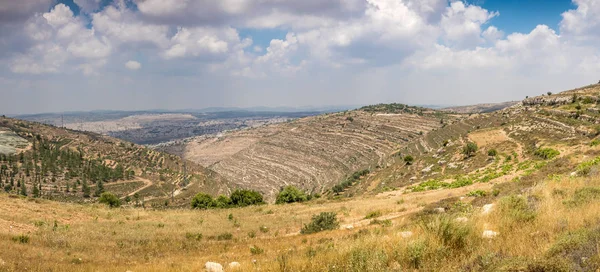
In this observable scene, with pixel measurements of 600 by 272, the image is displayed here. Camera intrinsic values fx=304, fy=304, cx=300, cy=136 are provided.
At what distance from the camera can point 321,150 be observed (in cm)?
13612

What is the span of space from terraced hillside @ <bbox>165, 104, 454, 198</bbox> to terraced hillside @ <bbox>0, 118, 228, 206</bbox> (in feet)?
79.1

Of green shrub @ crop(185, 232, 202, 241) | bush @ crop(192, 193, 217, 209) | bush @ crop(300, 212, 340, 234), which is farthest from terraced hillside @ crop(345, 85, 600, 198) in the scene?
green shrub @ crop(185, 232, 202, 241)

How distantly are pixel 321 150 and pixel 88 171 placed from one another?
85.8 metres

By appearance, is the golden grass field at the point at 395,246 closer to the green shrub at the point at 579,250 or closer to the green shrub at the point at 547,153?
the green shrub at the point at 579,250

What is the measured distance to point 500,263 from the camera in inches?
200

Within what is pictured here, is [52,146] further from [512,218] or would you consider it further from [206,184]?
[512,218]

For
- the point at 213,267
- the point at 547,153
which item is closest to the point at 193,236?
the point at 213,267

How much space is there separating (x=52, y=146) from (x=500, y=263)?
444ft

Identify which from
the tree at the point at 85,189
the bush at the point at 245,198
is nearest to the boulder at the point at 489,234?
the bush at the point at 245,198

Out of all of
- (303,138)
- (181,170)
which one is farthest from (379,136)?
(181,170)

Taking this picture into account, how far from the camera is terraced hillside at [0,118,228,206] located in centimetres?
7688

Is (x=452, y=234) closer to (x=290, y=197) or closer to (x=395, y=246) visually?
(x=395, y=246)

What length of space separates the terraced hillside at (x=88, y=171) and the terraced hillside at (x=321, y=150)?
24.1 meters

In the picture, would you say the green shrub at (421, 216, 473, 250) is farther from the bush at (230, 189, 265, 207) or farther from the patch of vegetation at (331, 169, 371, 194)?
the patch of vegetation at (331, 169, 371, 194)
